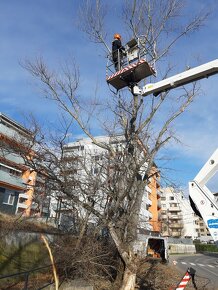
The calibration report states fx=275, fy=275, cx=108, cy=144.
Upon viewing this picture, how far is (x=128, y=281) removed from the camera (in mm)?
10281

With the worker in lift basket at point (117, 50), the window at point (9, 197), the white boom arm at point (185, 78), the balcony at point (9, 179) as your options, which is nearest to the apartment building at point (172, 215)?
the window at point (9, 197)

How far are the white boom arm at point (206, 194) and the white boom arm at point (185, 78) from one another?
2.11 metres

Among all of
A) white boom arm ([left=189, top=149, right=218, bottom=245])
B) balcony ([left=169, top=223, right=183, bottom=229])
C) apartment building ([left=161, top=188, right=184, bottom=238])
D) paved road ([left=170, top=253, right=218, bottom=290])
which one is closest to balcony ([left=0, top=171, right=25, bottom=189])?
paved road ([left=170, top=253, right=218, bottom=290])

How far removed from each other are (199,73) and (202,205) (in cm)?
317

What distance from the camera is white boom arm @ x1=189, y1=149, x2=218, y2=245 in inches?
217

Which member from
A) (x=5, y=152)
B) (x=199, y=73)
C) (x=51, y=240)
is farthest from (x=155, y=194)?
(x=199, y=73)

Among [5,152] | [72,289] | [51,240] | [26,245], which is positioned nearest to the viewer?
[72,289]

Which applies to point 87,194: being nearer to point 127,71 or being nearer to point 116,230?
point 116,230

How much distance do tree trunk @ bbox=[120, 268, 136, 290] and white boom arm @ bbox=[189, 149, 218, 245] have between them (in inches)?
234

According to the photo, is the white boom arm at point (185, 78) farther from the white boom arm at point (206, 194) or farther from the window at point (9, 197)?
the window at point (9, 197)

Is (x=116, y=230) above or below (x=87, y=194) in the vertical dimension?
below

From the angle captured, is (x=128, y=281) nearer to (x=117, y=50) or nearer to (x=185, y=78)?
(x=185, y=78)

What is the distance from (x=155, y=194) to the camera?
69500 millimetres

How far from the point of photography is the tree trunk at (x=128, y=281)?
33.5ft
